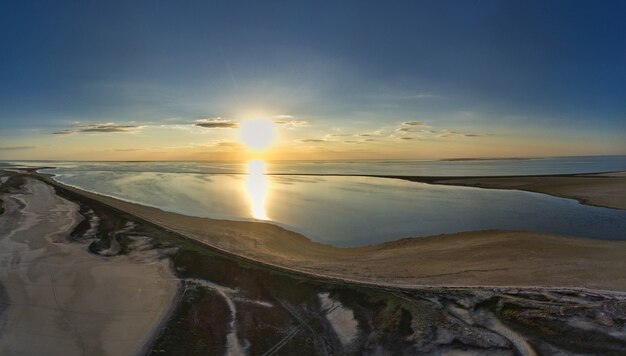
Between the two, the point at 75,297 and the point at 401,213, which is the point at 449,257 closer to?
the point at 401,213

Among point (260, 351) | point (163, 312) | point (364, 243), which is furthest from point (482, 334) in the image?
point (364, 243)

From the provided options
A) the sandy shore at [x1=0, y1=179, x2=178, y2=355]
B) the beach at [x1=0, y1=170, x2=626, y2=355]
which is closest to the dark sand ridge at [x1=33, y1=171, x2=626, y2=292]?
the beach at [x1=0, y1=170, x2=626, y2=355]

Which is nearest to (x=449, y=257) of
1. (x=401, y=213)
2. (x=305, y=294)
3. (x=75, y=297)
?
(x=305, y=294)

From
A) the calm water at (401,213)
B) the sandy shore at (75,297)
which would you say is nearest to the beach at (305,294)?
the sandy shore at (75,297)

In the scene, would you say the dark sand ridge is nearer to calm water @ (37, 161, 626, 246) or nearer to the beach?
the beach

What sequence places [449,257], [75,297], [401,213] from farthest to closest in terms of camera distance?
[401,213]
[449,257]
[75,297]

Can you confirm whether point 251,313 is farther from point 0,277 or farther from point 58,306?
point 0,277

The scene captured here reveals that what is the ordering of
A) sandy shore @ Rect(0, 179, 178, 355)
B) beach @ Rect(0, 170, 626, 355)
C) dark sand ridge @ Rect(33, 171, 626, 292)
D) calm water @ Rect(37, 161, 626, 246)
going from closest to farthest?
beach @ Rect(0, 170, 626, 355) < sandy shore @ Rect(0, 179, 178, 355) < dark sand ridge @ Rect(33, 171, 626, 292) < calm water @ Rect(37, 161, 626, 246)
